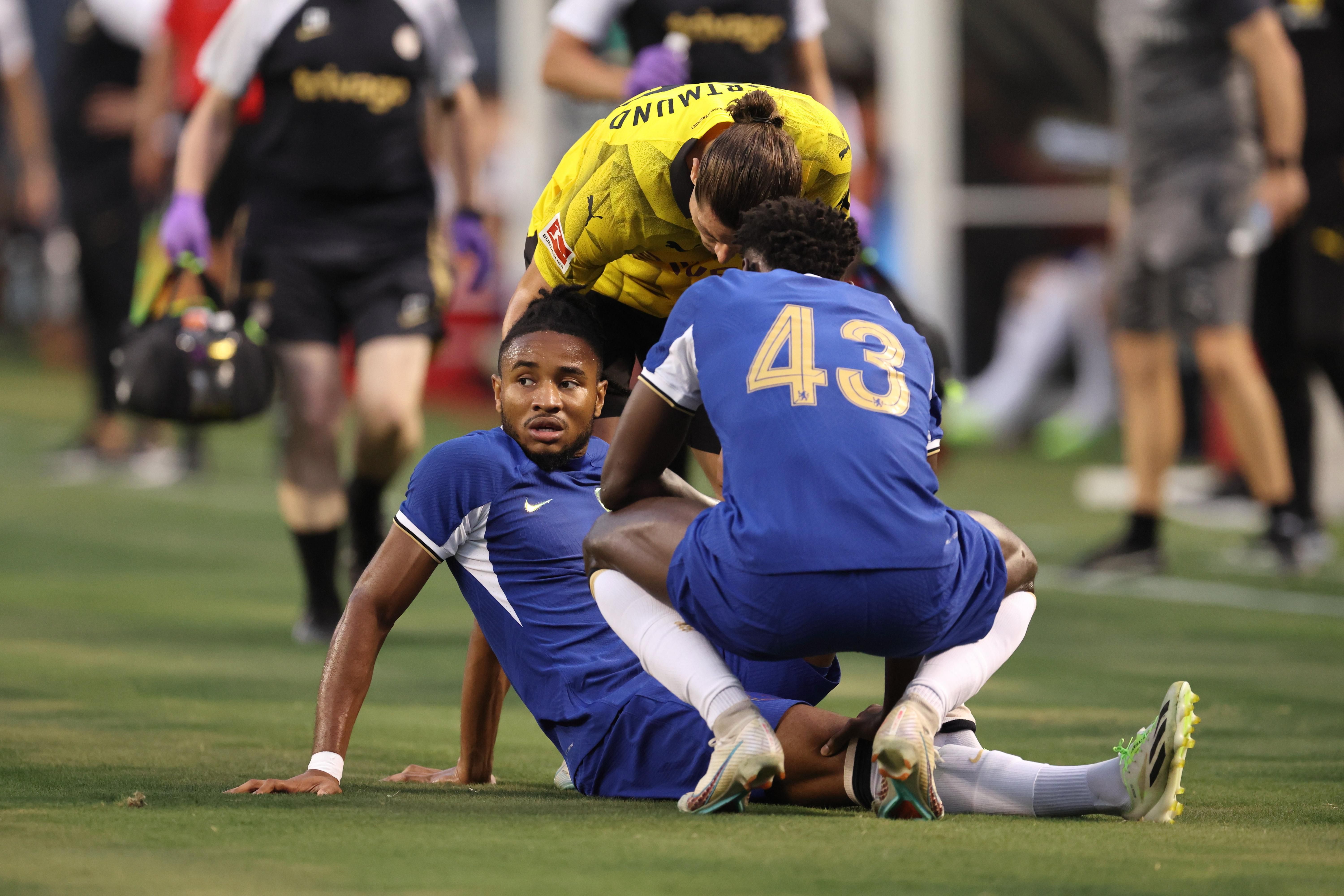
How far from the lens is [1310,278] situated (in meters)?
8.39

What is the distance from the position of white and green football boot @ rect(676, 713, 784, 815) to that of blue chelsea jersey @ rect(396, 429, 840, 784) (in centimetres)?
38

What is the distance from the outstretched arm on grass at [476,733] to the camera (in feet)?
12.9

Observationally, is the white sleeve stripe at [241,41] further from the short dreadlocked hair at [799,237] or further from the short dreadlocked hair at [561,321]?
the short dreadlocked hair at [799,237]

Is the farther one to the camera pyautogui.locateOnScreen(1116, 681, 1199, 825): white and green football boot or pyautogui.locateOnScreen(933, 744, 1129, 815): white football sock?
pyautogui.locateOnScreen(933, 744, 1129, 815): white football sock

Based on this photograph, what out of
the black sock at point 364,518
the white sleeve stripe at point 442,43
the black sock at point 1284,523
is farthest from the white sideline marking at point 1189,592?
the white sleeve stripe at point 442,43

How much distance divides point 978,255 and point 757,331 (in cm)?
1249

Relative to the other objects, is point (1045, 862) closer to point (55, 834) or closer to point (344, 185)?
point (55, 834)

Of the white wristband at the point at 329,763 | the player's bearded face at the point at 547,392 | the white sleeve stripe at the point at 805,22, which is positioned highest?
the white sleeve stripe at the point at 805,22

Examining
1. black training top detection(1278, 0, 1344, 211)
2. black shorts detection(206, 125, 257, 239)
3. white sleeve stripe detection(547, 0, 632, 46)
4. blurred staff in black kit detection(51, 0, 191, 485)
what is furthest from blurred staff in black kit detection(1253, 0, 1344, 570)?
blurred staff in black kit detection(51, 0, 191, 485)

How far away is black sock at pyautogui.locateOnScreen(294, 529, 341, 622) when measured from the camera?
6336mm

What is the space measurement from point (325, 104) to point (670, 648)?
3415 mm

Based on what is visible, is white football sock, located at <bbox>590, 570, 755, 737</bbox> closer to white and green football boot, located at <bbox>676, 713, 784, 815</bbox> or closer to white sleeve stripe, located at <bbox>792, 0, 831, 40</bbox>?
white and green football boot, located at <bbox>676, 713, 784, 815</bbox>

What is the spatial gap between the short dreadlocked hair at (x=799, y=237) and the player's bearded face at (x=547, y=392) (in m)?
0.45

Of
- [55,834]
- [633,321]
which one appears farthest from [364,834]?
[633,321]
